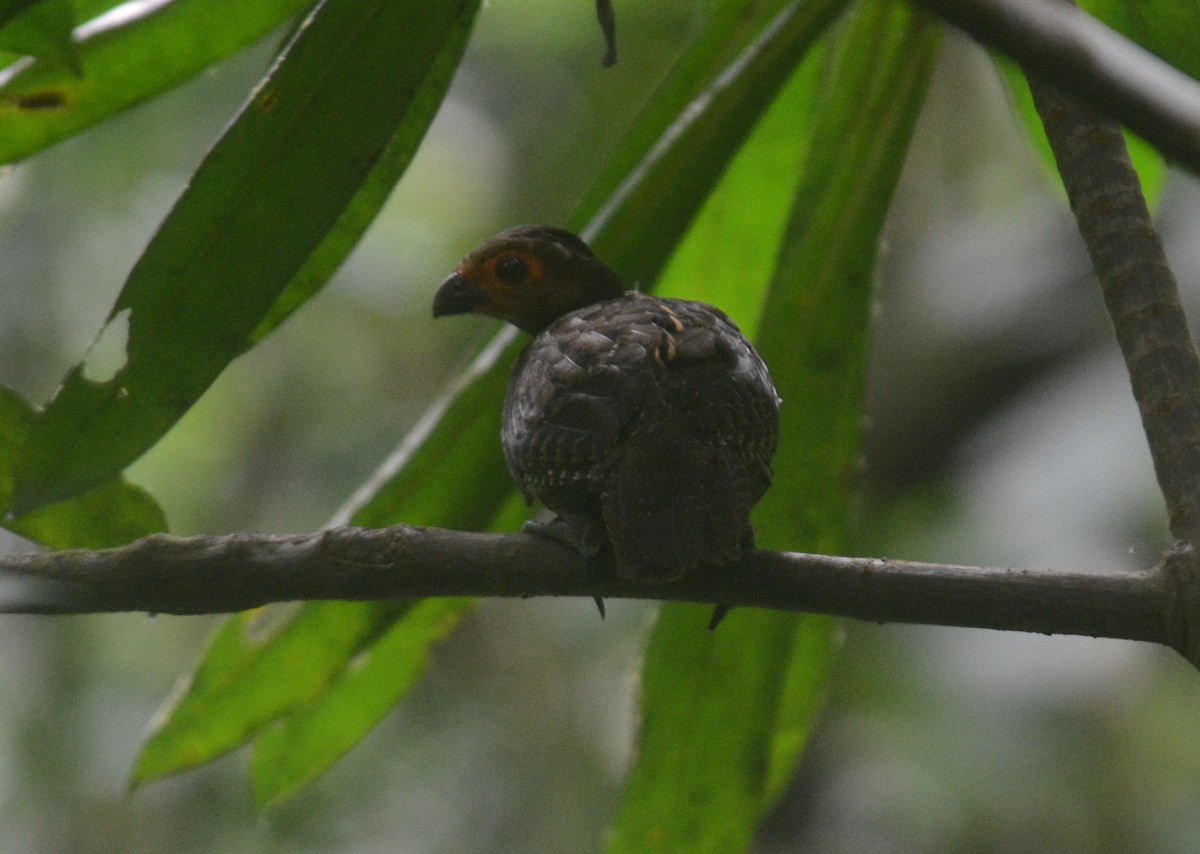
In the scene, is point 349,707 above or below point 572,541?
→ below

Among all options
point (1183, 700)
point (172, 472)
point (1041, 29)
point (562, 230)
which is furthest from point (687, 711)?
point (172, 472)

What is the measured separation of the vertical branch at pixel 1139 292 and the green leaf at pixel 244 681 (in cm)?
177

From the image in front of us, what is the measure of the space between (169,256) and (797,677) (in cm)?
200

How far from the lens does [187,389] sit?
83.8 inches

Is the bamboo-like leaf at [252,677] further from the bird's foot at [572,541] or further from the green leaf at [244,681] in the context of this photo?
the bird's foot at [572,541]

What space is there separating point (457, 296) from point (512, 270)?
0.17 metres

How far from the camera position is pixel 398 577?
1875 mm

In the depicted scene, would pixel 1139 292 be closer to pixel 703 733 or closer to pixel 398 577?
pixel 398 577

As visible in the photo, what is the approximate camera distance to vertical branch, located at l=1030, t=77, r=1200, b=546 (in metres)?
1.92

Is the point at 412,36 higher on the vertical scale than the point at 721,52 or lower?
higher

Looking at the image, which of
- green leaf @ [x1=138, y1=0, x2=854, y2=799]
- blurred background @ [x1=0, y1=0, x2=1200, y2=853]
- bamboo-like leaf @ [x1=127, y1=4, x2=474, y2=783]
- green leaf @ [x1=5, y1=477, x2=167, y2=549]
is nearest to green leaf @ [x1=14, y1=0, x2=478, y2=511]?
green leaf @ [x1=5, y1=477, x2=167, y2=549]

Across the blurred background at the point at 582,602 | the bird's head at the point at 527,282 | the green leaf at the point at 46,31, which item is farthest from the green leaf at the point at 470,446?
the blurred background at the point at 582,602

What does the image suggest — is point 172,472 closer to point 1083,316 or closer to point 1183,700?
point 1083,316

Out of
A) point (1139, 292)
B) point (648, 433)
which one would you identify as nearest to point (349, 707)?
point (648, 433)
